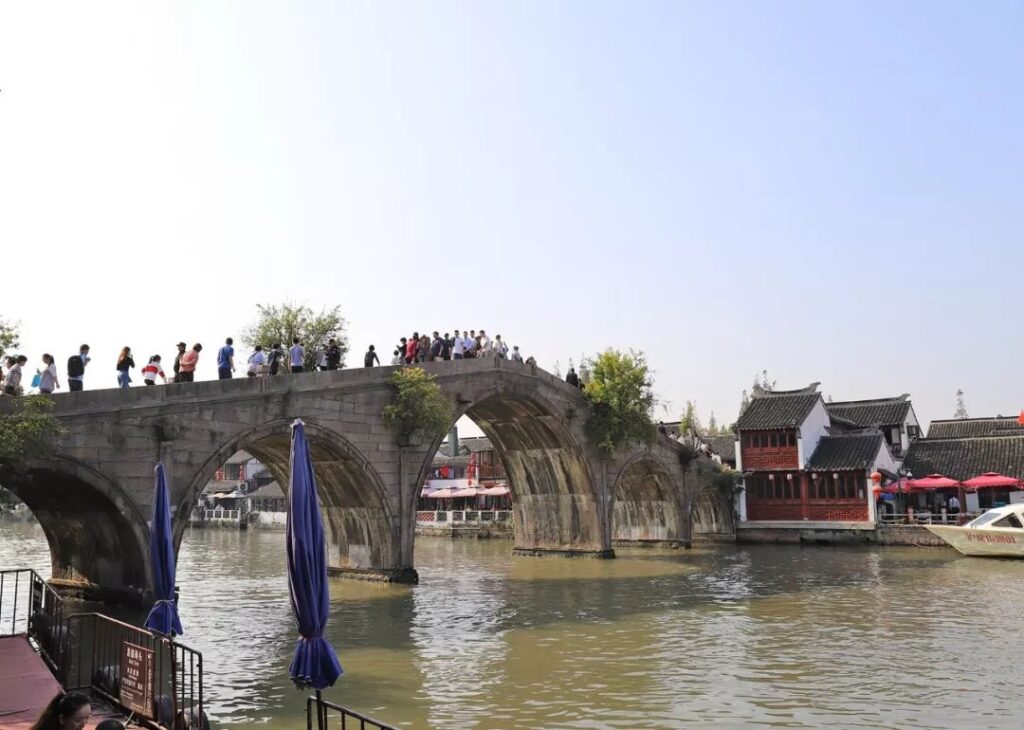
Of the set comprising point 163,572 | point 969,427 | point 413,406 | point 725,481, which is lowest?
point 163,572

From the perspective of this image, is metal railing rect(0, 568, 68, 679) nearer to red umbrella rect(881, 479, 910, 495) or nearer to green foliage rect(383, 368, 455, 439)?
green foliage rect(383, 368, 455, 439)

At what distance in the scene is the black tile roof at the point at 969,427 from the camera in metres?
44.2

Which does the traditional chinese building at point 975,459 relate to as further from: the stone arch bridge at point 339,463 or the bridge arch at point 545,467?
the bridge arch at point 545,467

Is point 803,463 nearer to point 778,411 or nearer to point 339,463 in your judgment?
point 778,411

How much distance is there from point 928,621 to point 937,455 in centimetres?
2423

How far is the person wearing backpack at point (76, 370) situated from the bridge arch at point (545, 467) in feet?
46.1

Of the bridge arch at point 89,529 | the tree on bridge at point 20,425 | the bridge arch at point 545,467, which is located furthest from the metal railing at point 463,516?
the tree on bridge at point 20,425

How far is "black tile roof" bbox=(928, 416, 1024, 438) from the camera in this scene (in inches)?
1738

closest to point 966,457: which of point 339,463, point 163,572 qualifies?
point 339,463

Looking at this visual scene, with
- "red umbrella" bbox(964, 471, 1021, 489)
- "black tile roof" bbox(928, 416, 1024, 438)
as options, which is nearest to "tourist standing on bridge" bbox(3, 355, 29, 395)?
"red umbrella" bbox(964, 471, 1021, 489)

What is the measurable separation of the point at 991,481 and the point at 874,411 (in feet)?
32.4

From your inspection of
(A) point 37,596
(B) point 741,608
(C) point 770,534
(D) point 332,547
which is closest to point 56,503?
(A) point 37,596

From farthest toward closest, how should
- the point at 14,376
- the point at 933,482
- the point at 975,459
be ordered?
the point at 975,459
the point at 933,482
the point at 14,376

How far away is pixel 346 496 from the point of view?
25172 mm
